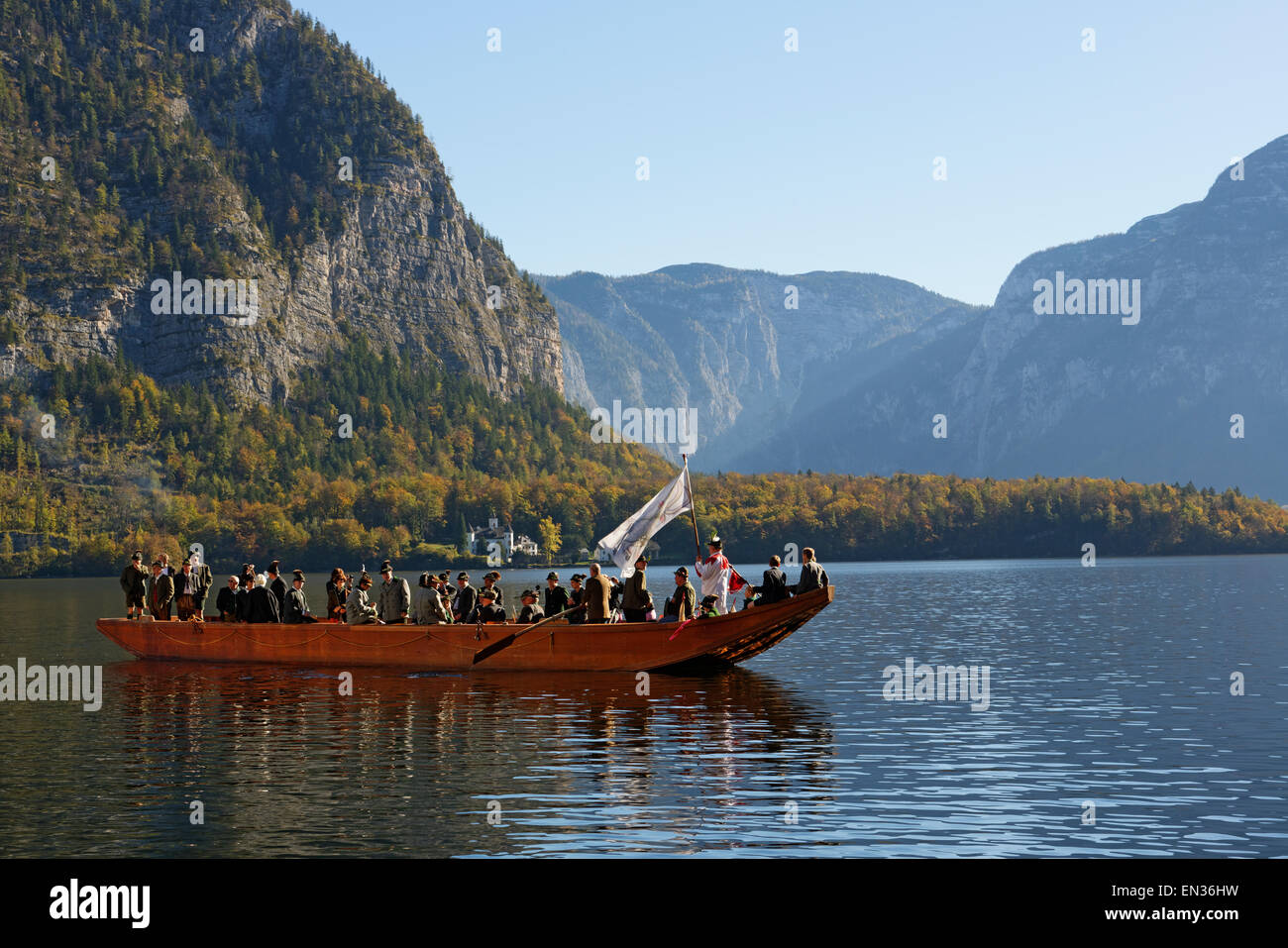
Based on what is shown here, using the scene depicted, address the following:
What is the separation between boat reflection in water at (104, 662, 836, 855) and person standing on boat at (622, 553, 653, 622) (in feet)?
7.61

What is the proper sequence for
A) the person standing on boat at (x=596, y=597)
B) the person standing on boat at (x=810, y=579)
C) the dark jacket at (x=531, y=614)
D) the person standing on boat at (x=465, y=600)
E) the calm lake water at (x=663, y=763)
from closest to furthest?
the calm lake water at (x=663, y=763) < the person standing on boat at (x=810, y=579) < the person standing on boat at (x=596, y=597) < the dark jacket at (x=531, y=614) < the person standing on boat at (x=465, y=600)

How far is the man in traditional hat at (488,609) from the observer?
4612cm

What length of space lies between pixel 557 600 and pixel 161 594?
17.3m

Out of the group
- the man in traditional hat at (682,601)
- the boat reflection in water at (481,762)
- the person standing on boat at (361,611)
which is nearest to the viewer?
the boat reflection in water at (481,762)

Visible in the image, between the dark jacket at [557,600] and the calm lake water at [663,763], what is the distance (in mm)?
2155

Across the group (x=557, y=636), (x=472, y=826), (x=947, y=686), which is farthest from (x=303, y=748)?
(x=947, y=686)

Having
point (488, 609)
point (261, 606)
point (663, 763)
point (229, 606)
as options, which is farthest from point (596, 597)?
point (229, 606)

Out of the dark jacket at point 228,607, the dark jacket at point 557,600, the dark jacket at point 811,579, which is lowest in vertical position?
the dark jacket at point 228,607

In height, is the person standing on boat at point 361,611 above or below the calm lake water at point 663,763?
above

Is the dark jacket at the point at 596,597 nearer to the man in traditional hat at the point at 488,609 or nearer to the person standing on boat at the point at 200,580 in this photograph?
the man in traditional hat at the point at 488,609

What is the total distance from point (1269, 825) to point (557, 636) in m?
25.1

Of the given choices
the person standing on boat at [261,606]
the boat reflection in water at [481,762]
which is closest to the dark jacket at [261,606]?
the person standing on boat at [261,606]

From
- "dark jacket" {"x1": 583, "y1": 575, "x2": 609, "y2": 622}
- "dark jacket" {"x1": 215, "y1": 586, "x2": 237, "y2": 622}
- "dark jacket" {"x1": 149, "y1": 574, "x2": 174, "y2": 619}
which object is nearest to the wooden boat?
"dark jacket" {"x1": 215, "y1": 586, "x2": 237, "y2": 622}

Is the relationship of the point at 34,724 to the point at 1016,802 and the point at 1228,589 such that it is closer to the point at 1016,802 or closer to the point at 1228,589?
the point at 1016,802
